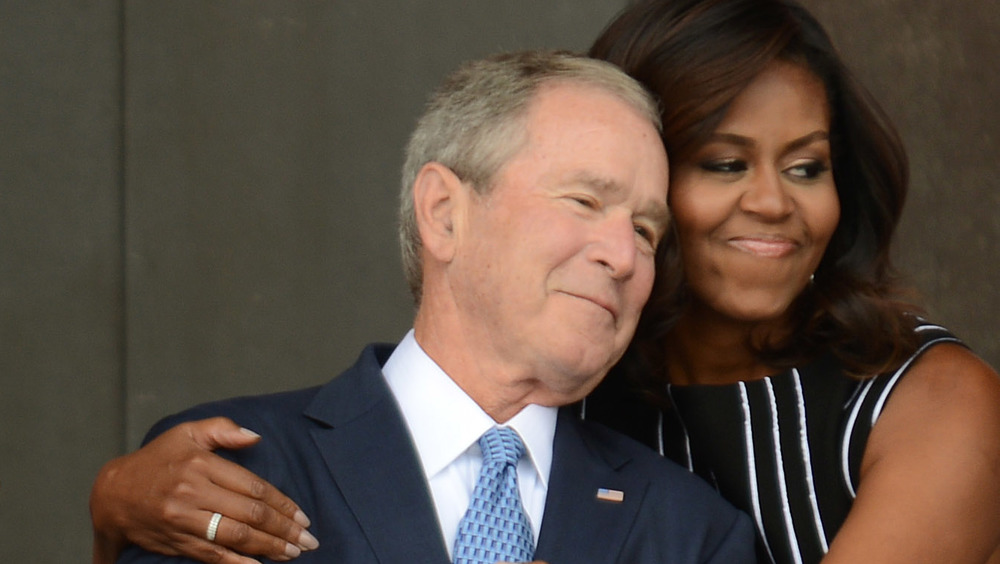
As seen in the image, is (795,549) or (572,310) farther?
(795,549)

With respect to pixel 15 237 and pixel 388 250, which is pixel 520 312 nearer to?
pixel 388 250

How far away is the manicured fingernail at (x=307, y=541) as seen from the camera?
2023 mm

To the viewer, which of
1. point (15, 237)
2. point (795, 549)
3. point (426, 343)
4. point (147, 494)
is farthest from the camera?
point (15, 237)

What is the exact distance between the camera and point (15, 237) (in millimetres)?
3777

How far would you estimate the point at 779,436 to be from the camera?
101 inches

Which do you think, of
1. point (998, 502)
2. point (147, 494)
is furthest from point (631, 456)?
point (147, 494)

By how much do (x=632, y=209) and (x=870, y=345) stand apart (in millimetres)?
548

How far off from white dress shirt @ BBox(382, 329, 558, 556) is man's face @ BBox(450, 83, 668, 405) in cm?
6

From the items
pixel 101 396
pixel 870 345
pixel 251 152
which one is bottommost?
pixel 101 396

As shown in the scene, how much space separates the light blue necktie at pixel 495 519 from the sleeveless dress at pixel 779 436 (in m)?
0.52

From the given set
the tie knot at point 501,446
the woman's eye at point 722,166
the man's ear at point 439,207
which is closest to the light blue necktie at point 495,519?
the tie knot at point 501,446

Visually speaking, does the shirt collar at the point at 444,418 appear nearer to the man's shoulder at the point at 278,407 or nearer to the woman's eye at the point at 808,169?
the man's shoulder at the point at 278,407

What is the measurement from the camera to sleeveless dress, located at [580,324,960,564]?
2469 mm

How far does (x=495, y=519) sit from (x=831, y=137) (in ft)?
3.05
